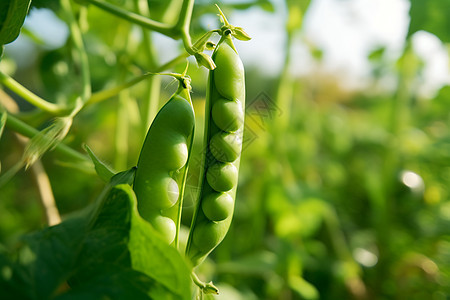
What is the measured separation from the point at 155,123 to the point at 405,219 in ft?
4.73

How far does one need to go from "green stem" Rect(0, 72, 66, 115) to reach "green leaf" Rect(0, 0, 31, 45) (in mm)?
52

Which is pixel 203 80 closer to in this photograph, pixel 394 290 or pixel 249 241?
pixel 249 241

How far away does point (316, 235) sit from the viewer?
1687mm

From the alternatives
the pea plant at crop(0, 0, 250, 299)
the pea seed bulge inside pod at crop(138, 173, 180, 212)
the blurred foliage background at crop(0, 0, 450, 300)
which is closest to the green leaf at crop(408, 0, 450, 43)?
the blurred foliage background at crop(0, 0, 450, 300)

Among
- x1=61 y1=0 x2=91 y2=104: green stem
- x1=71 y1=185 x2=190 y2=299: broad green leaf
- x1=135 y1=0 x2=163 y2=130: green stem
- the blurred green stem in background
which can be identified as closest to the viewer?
x1=71 y1=185 x2=190 y2=299: broad green leaf

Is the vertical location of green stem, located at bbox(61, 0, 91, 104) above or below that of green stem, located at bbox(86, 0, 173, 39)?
below

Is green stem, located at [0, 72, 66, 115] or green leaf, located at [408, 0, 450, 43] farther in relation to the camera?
green leaf, located at [408, 0, 450, 43]

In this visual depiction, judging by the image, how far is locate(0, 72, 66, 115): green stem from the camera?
44 cm

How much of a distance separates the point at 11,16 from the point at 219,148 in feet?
0.79

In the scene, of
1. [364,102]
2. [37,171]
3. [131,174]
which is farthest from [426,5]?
[364,102]

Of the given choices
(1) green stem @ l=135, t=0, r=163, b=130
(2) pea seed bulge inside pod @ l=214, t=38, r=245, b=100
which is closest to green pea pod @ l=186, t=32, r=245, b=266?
(2) pea seed bulge inside pod @ l=214, t=38, r=245, b=100

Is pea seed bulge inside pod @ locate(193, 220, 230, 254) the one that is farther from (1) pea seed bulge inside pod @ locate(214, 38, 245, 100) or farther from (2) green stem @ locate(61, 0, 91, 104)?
(2) green stem @ locate(61, 0, 91, 104)

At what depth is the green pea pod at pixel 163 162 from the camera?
1.21 feet

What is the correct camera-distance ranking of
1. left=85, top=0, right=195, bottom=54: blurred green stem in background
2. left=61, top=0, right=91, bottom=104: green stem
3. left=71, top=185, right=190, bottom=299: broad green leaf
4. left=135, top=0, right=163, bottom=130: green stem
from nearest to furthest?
left=71, top=185, right=190, bottom=299: broad green leaf, left=85, top=0, right=195, bottom=54: blurred green stem in background, left=61, top=0, right=91, bottom=104: green stem, left=135, top=0, right=163, bottom=130: green stem
